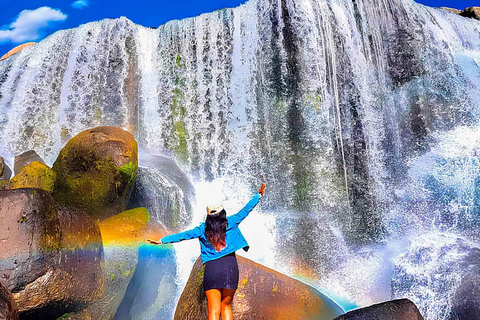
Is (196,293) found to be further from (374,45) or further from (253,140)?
(374,45)

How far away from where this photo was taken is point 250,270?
4695mm

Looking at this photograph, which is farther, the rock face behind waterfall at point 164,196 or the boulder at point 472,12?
the boulder at point 472,12

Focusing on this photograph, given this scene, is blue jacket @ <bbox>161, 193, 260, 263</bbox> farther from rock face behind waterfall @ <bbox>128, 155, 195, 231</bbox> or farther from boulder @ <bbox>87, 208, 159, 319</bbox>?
rock face behind waterfall @ <bbox>128, 155, 195, 231</bbox>

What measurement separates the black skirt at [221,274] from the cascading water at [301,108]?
4971 millimetres

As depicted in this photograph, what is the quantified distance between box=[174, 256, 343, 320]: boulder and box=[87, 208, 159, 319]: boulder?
1.44 metres

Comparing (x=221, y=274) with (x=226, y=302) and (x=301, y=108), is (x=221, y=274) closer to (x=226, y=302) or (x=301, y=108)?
(x=226, y=302)

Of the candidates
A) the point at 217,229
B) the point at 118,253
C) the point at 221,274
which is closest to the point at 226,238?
the point at 217,229

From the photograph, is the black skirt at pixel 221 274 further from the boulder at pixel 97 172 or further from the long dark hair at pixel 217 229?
the boulder at pixel 97 172

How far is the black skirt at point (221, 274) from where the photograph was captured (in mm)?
3535

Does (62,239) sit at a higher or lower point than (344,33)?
lower

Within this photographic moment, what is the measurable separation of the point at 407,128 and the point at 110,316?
294 inches

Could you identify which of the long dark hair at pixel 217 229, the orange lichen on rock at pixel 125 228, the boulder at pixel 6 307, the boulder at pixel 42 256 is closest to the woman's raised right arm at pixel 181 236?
the long dark hair at pixel 217 229

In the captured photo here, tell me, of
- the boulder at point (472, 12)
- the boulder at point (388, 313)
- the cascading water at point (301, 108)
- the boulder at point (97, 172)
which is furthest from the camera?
the boulder at point (472, 12)

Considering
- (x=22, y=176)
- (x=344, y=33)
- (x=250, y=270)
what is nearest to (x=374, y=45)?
(x=344, y=33)
